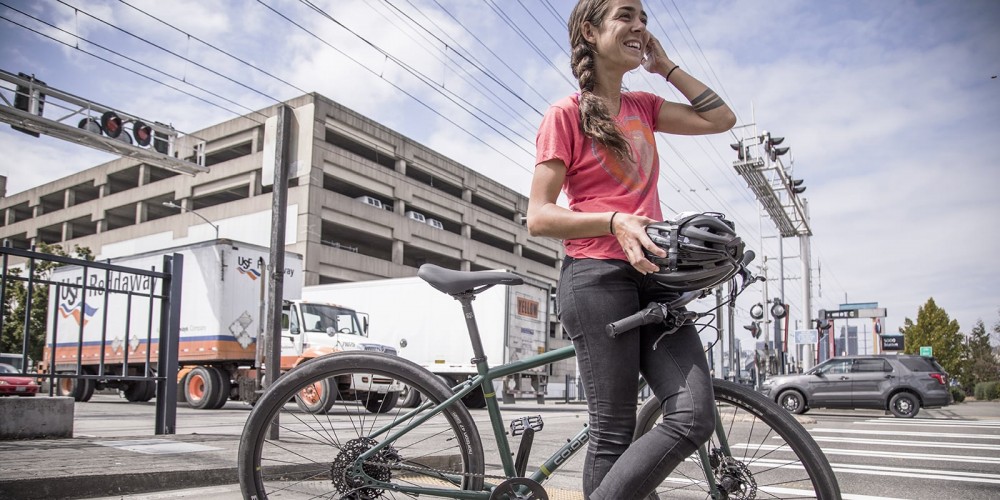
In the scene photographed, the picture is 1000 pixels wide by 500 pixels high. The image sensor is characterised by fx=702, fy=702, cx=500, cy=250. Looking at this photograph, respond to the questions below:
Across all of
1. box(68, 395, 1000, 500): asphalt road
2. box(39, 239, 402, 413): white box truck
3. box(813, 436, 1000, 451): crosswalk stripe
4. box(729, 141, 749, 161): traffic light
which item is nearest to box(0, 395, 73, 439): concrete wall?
box(68, 395, 1000, 500): asphalt road

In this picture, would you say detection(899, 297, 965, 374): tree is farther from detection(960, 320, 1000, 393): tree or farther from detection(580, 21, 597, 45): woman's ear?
detection(580, 21, 597, 45): woman's ear

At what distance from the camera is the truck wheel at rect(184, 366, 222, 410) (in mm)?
15125

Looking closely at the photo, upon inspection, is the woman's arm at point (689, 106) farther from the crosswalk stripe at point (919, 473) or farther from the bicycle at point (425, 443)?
the crosswalk stripe at point (919, 473)

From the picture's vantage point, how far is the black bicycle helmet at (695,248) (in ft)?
6.27

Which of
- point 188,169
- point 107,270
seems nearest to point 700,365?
point 107,270

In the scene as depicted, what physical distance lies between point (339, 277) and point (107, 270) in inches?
1367

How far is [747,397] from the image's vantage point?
231cm

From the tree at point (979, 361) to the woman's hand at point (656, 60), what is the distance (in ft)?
175

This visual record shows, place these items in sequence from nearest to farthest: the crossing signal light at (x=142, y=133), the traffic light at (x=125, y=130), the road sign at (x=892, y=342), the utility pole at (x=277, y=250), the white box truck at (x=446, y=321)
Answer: the utility pole at (x=277, y=250)
the white box truck at (x=446, y=321)
the traffic light at (x=125, y=130)
the crossing signal light at (x=142, y=133)
the road sign at (x=892, y=342)

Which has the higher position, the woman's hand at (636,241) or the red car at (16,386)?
the woman's hand at (636,241)

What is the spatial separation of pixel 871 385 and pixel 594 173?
18000 millimetres

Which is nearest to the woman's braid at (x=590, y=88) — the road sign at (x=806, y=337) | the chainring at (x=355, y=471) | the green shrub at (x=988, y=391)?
the chainring at (x=355, y=471)

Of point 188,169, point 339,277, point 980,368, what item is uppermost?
point 188,169

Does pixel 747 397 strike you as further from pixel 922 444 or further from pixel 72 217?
pixel 72 217
